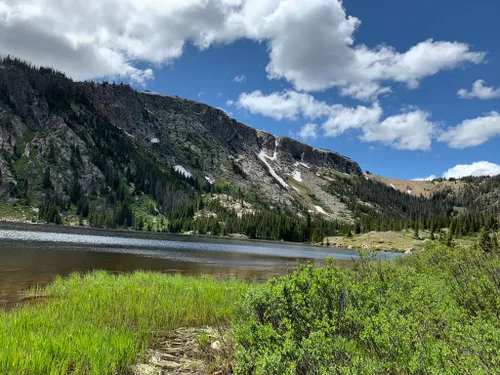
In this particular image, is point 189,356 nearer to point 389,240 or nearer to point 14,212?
point 389,240

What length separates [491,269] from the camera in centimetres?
1296

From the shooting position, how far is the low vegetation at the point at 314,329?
6.41m

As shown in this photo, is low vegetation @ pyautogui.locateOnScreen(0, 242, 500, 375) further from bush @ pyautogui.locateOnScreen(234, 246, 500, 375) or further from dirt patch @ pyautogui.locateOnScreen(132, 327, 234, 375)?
dirt patch @ pyautogui.locateOnScreen(132, 327, 234, 375)

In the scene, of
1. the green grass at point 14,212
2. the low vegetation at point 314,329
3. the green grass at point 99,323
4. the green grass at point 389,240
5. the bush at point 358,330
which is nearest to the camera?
the bush at point 358,330

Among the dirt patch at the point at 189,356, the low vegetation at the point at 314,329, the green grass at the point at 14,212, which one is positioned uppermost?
the low vegetation at the point at 314,329

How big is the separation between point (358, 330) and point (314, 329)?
1.22 meters

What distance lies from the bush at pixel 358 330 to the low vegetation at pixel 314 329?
0.03 metres

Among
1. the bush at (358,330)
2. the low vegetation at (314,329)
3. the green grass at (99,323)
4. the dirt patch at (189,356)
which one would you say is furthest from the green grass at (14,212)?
the bush at (358,330)

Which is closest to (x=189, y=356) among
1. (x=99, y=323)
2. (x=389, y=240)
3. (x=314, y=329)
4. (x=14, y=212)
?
(x=99, y=323)

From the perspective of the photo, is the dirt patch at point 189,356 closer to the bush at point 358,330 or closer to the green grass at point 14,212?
the bush at point 358,330

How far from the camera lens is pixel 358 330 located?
27.3 ft

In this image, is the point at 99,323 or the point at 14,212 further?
the point at 14,212

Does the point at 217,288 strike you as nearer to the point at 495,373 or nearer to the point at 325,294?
the point at 325,294

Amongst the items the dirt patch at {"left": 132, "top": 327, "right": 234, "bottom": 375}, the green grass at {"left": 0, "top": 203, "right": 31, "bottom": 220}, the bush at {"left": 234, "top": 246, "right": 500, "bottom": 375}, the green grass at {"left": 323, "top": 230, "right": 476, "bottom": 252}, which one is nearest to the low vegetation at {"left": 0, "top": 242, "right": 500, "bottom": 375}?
the bush at {"left": 234, "top": 246, "right": 500, "bottom": 375}
